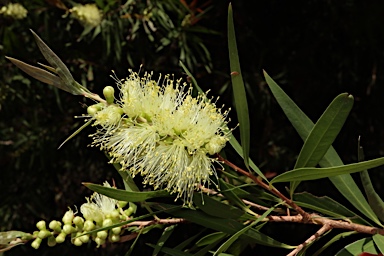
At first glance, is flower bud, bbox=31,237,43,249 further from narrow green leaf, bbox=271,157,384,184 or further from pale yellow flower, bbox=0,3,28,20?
pale yellow flower, bbox=0,3,28,20

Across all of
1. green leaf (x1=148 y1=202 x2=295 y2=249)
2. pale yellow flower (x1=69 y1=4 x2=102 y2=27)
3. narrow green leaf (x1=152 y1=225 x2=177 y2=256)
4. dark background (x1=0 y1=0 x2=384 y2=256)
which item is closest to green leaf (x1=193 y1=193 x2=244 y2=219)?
green leaf (x1=148 y1=202 x2=295 y2=249)

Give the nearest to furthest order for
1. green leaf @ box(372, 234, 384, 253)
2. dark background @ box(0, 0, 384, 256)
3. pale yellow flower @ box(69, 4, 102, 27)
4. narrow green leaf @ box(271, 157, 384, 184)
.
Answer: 1. narrow green leaf @ box(271, 157, 384, 184)
2. green leaf @ box(372, 234, 384, 253)
3. pale yellow flower @ box(69, 4, 102, 27)
4. dark background @ box(0, 0, 384, 256)

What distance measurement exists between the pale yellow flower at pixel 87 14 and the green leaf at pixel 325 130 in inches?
49.1

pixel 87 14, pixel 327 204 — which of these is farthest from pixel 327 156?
pixel 87 14

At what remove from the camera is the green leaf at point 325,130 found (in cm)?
105

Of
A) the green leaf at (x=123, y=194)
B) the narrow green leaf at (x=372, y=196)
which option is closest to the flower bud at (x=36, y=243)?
the green leaf at (x=123, y=194)

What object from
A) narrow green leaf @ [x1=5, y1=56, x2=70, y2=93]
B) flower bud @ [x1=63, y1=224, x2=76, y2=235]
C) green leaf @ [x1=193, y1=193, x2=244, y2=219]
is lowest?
flower bud @ [x1=63, y1=224, x2=76, y2=235]

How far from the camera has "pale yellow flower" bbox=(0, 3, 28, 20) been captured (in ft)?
7.09

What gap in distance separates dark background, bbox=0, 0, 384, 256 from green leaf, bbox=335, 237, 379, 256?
1.27 metres

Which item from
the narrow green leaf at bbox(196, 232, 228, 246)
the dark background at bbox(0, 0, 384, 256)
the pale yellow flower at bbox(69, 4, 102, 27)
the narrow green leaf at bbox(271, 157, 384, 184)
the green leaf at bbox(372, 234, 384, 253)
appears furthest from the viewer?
the dark background at bbox(0, 0, 384, 256)

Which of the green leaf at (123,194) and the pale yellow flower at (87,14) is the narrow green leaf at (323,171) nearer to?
the green leaf at (123,194)

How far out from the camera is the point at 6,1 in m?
2.16

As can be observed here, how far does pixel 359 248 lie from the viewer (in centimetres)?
119

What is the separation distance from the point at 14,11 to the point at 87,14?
32 centimetres
